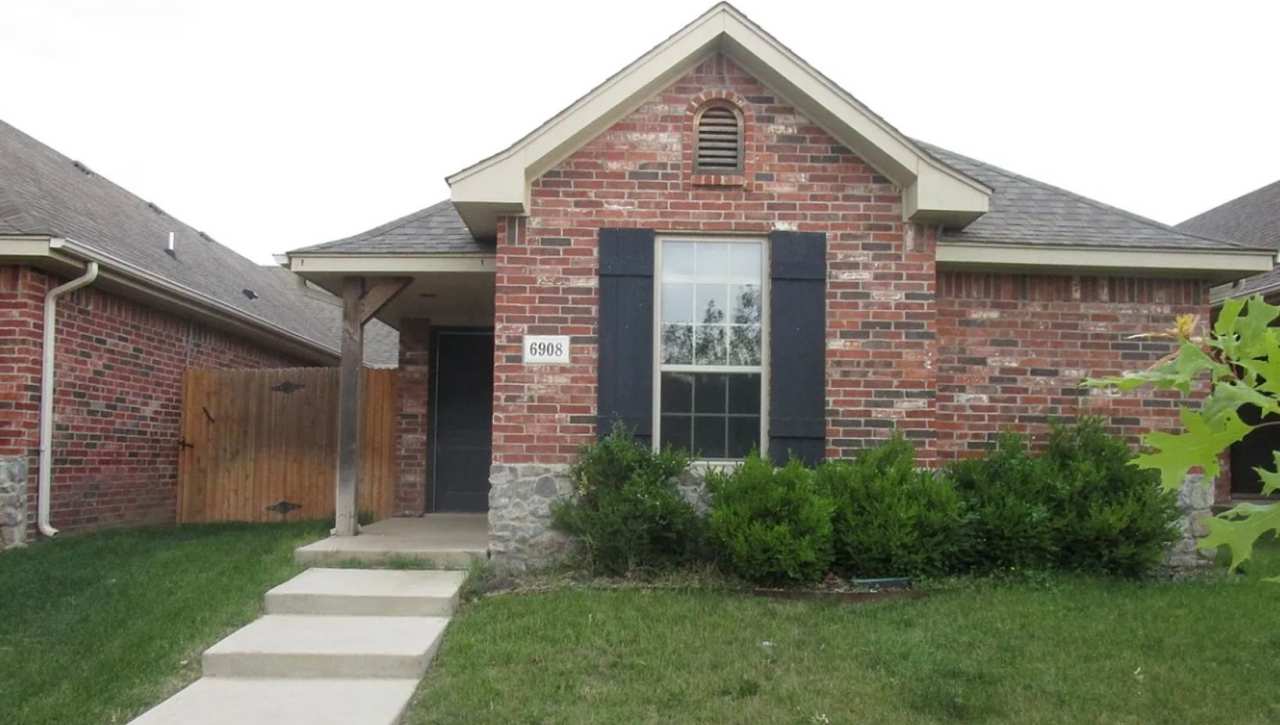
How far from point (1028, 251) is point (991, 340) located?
2.56 ft

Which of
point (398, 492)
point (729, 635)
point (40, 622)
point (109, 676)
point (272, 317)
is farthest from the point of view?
point (272, 317)

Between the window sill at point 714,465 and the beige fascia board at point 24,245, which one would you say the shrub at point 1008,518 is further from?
the beige fascia board at point 24,245

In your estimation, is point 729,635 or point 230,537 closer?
point 729,635

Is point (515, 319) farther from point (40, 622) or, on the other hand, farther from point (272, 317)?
point (272, 317)

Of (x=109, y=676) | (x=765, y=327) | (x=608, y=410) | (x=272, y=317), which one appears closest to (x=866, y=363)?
(x=765, y=327)

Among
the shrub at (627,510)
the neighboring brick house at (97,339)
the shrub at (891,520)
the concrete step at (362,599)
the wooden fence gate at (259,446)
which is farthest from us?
the wooden fence gate at (259,446)

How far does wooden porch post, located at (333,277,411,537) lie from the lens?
868 centimetres

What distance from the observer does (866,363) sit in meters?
7.67

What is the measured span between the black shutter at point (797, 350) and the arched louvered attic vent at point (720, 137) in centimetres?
70

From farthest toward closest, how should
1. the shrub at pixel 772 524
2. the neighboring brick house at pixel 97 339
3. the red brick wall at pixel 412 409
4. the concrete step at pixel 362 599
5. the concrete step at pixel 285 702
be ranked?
the red brick wall at pixel 412 409 → the neighboring brick house at pixel 97 339 → the shrub at pixel 772 524 → the concrete step at pixel 362 599 → the concrete step at pixel 285 702

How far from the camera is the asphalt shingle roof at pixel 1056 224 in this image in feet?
26.7

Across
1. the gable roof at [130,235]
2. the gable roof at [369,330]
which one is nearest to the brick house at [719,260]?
the gable roof at [130,235]

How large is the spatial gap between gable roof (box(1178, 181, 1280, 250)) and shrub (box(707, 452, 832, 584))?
32.5 feet

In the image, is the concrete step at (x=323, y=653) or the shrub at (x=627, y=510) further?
the shrub at (x=627, y=510)
